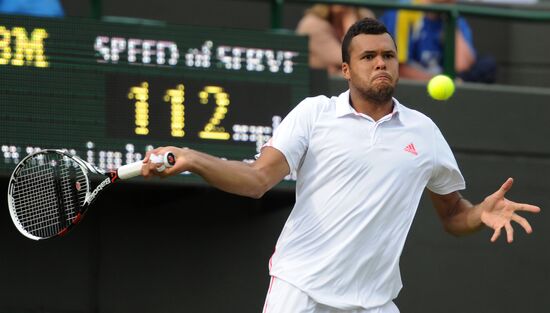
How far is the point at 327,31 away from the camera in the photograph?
29.0 feet

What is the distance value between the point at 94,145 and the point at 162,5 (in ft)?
9.15

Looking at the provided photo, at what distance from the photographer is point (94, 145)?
7.48m

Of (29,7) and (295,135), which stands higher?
(29,7)

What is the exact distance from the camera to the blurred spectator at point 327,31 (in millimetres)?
8789

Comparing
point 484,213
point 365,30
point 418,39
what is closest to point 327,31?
point 418,39

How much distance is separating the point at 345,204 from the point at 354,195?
0.18ft

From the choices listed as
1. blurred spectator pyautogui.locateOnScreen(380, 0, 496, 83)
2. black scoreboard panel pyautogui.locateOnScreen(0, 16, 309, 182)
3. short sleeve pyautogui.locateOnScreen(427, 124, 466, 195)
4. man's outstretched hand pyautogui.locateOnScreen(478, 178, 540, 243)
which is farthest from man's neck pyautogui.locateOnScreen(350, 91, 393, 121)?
blurred spectator pyautogui.locateOnScreen(380, 0, 496, 83)

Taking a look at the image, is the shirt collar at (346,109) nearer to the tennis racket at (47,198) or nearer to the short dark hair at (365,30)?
the short dark hair at (365,30)

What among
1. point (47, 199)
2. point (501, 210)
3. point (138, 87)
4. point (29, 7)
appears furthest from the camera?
point (29, 7)

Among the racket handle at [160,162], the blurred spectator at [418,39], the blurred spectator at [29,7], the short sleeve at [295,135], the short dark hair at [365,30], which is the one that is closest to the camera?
the racket handle at [160,162]

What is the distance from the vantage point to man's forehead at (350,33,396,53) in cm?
579

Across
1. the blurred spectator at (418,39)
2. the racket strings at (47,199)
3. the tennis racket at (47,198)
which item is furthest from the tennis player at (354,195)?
the blurred spectator at (418,39)

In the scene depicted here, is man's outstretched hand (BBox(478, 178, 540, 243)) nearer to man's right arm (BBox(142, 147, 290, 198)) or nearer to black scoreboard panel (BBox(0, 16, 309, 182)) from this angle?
man's right arm (BBox(142, 147, 290, 198))

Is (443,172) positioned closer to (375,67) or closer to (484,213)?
(484,213)
